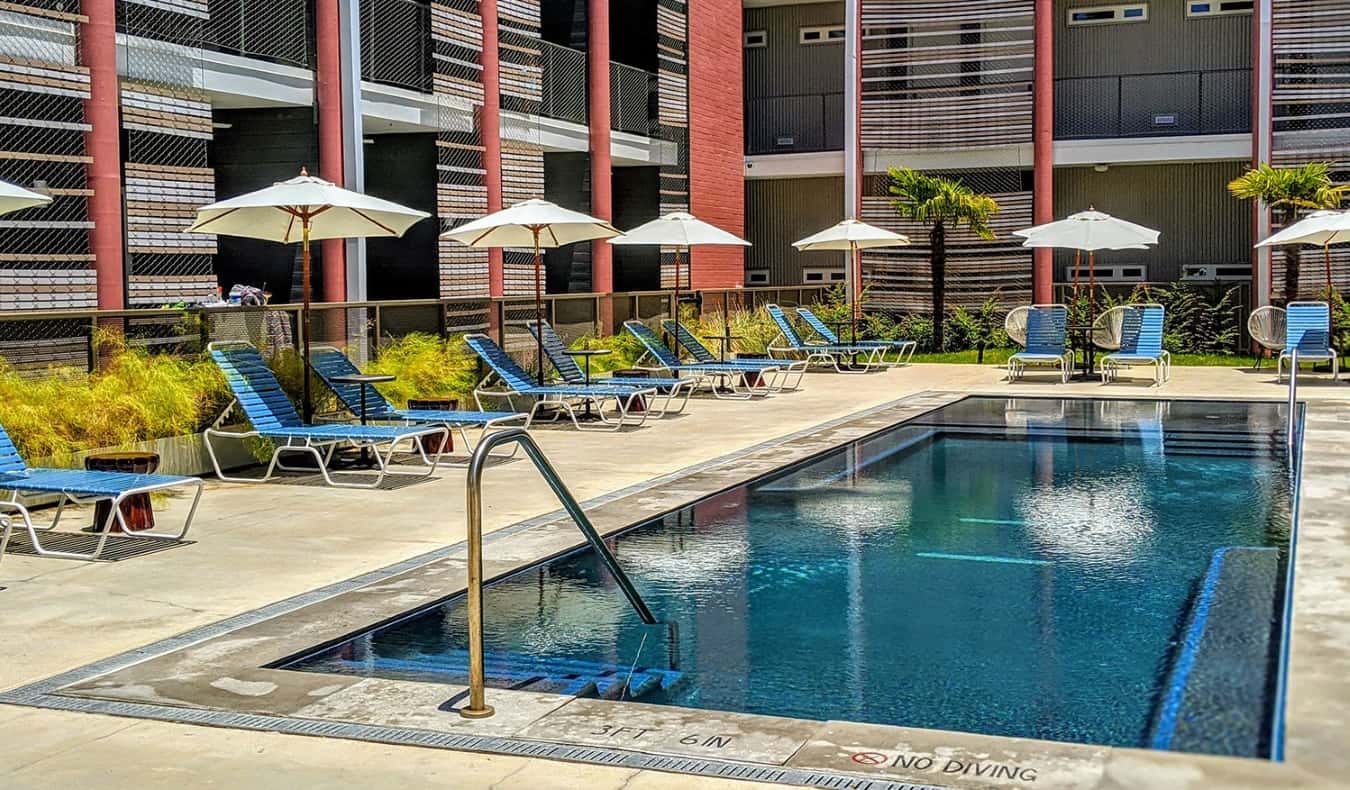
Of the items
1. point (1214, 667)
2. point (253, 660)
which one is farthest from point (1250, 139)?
point (253, 660)

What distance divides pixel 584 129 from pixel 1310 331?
419 inches

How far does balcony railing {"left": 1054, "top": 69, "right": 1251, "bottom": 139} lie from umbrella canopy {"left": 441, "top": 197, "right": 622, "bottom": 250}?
43.7 feet

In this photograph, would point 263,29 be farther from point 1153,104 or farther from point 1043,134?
point 1153,104

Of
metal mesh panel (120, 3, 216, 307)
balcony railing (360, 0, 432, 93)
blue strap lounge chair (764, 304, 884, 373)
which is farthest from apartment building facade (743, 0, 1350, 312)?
metal mesh panel (120, 3, 216, 307)

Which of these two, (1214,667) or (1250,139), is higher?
(1250,139)

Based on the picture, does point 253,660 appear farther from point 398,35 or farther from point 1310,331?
point 1310,331

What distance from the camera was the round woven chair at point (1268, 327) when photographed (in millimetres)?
19547

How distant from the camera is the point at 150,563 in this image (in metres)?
7.89

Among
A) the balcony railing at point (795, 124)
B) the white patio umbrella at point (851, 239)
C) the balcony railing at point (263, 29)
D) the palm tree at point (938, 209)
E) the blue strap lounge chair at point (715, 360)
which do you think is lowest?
the blue strap lounge chair at point (715, 360)

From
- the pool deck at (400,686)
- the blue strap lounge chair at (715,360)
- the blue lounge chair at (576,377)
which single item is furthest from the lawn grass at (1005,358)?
the pool deck at (400,686)

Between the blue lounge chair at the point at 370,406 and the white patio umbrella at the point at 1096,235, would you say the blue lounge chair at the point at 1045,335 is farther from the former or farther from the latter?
the blue lounge chair at the point at 370,406

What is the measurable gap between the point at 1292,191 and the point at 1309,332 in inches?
174

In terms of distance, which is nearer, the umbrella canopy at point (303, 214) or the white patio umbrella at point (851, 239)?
the umbrella canopy at point (303, 214)

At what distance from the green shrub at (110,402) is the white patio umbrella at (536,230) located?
3.98 meters
